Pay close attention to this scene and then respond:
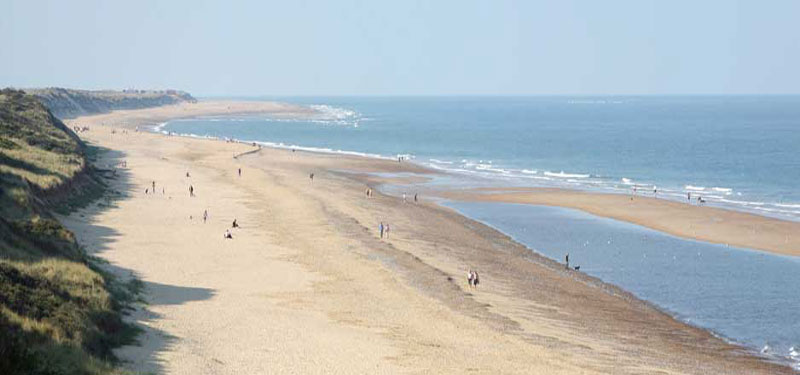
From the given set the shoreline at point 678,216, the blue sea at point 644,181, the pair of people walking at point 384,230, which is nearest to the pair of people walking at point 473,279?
the blue sea at point 644,181

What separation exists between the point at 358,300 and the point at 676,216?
29.6 m

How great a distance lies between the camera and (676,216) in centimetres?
5003

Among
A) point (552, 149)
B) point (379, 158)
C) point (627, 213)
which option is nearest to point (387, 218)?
point (627, 213)

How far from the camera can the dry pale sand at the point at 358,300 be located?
804 inches

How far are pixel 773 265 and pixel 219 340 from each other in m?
25.8

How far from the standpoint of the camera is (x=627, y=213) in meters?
51.6

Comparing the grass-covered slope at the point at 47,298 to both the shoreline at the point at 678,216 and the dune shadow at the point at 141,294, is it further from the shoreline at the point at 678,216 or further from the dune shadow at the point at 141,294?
the shoreline at the point at 678,216

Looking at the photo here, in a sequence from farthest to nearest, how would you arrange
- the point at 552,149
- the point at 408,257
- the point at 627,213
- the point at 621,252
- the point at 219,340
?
the point at 552,149, the point at 627,213, the point at 621,252, the point at 408,257, the point at 219,340

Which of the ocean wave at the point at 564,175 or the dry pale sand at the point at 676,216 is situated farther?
the ocean wave at the point at 564,175

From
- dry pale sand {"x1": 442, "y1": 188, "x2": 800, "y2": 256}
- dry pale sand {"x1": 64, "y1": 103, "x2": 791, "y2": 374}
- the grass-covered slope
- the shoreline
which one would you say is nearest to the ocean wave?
the shoreline

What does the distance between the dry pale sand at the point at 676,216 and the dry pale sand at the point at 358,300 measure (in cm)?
1044

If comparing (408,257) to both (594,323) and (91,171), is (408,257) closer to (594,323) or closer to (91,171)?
(594,323)

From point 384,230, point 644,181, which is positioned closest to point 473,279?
point 384,230

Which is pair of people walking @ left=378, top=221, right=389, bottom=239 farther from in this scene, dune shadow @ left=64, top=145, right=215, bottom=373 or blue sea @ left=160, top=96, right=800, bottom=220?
blue sea @ left=160, top=96, right=800, bottom=220
